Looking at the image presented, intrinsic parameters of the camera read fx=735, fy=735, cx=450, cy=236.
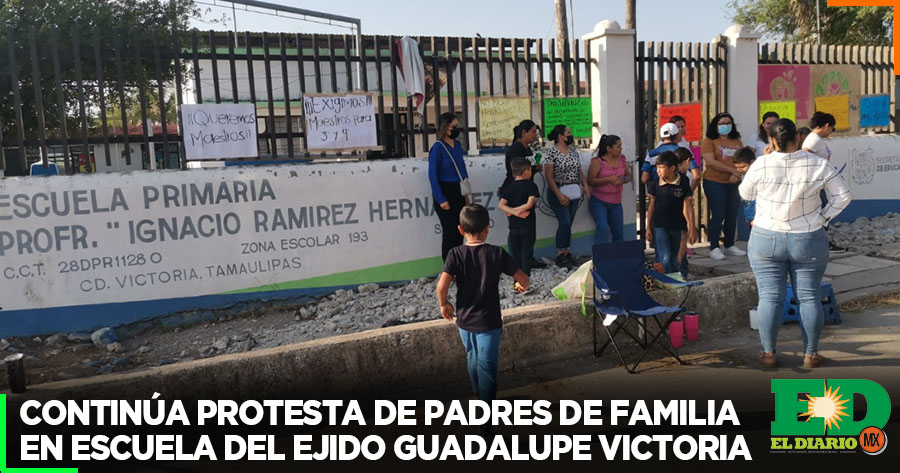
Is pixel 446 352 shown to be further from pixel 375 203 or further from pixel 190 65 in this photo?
pixel 190 65

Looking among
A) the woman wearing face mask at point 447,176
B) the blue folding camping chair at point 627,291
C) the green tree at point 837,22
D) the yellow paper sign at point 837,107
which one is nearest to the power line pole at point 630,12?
the green tree at point 837,22

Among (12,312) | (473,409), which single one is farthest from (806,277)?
(12,312)

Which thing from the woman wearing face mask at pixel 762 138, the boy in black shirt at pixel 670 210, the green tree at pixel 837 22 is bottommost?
the boy in black shirt at pixel 670 210

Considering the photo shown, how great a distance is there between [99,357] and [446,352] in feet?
9.38

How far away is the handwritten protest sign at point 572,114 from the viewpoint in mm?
8500

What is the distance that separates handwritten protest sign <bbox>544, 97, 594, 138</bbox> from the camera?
27.9 feet

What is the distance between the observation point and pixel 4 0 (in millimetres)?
16500

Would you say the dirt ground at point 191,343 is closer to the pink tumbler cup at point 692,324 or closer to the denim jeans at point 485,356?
the pink tumbler cup at point 692,324

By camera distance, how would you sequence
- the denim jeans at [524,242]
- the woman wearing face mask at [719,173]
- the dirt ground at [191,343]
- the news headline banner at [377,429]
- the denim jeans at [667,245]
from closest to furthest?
1. the news headline banner at [377,429]
2. the dirt ground at [191,343]
3. the denim jeans at [667,245]
4. the denim jeans at [524,242]
5. the woman wearing face mask at [719,173]

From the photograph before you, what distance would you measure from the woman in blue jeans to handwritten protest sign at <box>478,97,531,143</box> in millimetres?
3651

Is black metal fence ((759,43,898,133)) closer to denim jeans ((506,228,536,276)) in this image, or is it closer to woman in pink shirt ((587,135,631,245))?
woman in pink shirt ((587,135,631,245))

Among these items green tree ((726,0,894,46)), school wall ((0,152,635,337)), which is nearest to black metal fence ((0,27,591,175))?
school wall ((0,152,635,337))

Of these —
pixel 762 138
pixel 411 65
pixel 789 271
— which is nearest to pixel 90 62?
pixel 411 65

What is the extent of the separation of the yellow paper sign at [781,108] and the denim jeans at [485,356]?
7.77m
